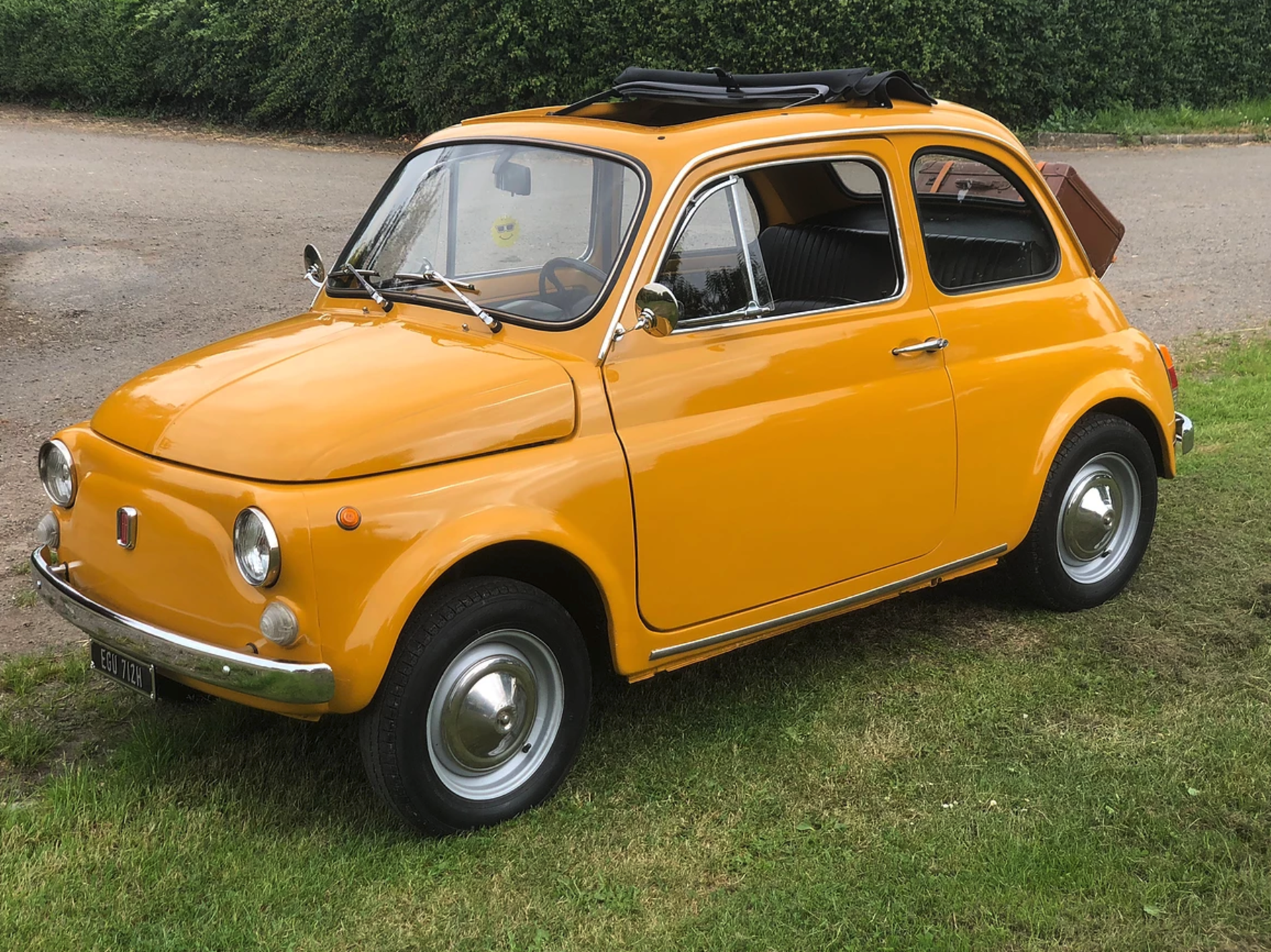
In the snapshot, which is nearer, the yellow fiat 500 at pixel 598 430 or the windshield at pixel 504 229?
the yellow fiat 500 at pixel 598 430

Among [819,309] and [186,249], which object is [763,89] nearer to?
[819,309]

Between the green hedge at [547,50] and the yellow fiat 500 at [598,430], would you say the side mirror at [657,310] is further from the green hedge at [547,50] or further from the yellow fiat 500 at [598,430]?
the green hedge at [547,50]

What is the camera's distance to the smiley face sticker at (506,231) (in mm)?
4328

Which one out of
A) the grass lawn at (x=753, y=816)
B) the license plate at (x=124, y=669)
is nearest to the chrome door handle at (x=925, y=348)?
the grass lawn at (x=753, y=816)

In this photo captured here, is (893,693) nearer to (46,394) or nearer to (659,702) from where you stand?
(659,702)

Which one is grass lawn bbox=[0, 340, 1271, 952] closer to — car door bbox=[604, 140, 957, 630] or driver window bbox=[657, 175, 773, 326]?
car door bbox=[604, 140, 957, 630]

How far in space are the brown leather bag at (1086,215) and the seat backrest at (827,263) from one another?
3.81ft

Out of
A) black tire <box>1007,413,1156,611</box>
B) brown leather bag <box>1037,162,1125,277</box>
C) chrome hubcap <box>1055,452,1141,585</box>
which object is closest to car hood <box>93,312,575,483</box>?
black tire <box>1007,413,1156,611</box>

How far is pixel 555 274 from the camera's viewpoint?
418 cm

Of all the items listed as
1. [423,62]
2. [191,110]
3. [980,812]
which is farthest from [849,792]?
[191,110]

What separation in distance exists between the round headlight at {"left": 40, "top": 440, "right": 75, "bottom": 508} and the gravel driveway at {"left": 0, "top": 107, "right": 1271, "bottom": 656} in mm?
1209

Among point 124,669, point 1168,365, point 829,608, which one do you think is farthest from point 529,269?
point 1168,365

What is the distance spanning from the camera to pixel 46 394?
8.06m

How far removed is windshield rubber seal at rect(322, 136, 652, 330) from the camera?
396 centimetres
